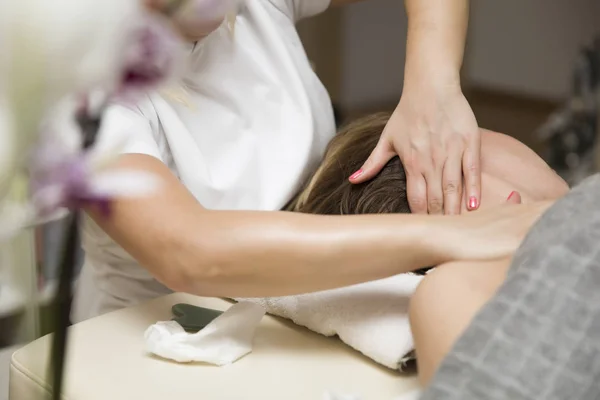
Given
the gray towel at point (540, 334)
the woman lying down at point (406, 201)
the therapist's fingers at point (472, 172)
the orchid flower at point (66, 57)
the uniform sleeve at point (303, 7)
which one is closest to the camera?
the orchid flower at point (66, 57)

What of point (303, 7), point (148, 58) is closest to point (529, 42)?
point (303, 7)

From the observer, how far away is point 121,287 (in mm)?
1076

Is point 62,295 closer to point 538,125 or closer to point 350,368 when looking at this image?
point 350,368

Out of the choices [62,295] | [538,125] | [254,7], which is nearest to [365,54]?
[538,125]

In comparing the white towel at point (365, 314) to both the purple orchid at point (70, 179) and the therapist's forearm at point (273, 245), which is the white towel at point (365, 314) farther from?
the purple orchid at point (70, 179)

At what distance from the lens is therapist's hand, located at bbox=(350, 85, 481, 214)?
3.14ft

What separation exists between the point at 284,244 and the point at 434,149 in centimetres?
32

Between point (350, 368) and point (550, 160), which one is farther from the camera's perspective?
point (550, 160)

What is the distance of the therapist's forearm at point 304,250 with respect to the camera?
0.76m

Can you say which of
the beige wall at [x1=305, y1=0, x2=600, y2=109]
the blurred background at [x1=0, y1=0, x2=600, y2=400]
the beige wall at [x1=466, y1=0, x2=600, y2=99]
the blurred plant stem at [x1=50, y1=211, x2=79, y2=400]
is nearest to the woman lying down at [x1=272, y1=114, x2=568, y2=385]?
the blurred plant stem at [x1=50, y1=211, x2=79, y2=400]

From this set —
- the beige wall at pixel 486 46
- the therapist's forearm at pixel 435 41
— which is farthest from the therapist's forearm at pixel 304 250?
the beige wall at pixel 486 46

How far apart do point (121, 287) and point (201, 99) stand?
0.29 metres

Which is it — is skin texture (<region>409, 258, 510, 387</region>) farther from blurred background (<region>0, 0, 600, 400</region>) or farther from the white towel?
blurred background (<region>0, 0, 600, 400</region>)

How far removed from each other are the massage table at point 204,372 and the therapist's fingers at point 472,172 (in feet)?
0.80
